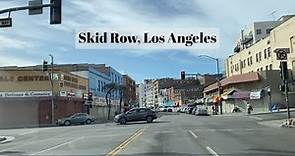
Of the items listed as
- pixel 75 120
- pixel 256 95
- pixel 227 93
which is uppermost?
pixel 227 93

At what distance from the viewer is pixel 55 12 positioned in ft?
65.6

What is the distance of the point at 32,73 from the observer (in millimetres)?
60719

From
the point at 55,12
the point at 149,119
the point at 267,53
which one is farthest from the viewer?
the point at 267,53

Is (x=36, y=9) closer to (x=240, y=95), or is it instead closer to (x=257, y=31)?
(x=240, y=95)

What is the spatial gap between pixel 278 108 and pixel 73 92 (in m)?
28.4

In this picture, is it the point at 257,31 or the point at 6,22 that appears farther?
the point at 257,31

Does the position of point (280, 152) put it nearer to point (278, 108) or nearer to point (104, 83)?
point (278, 108)

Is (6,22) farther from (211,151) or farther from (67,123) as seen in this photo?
(67,123)

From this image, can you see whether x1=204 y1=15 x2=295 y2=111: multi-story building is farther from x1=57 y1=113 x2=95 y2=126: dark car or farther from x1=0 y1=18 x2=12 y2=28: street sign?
x1=0 y1=18 x2=12 y2=28: street sign

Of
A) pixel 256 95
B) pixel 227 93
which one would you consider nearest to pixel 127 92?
pixel 227 93

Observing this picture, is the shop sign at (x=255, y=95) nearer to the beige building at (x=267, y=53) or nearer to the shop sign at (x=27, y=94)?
the beige building at (x=267, y=53)

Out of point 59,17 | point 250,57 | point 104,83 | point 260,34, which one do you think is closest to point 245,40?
point 260,34

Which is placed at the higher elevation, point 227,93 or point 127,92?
point 127,92

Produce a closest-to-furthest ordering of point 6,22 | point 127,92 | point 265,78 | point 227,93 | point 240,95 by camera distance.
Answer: point 6,22
point 265,78
point 240,95
point 227,93
point 127,92
